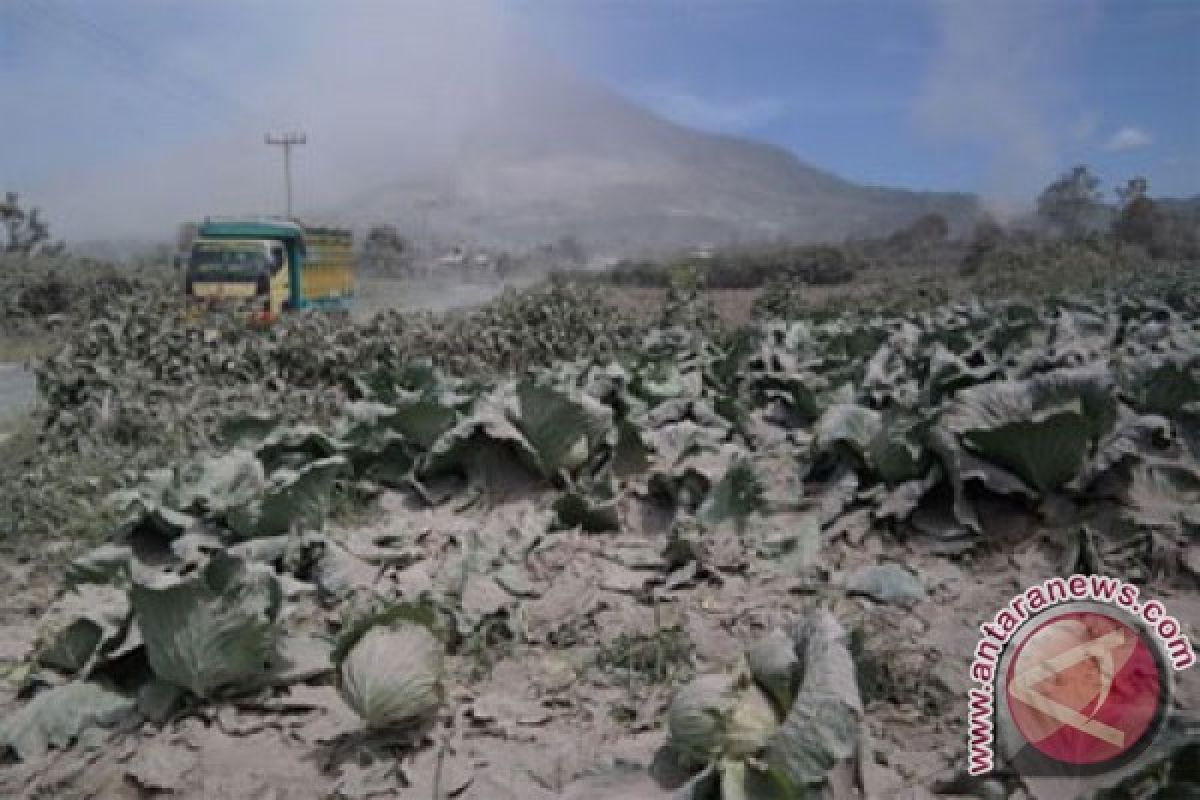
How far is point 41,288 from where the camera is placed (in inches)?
1018

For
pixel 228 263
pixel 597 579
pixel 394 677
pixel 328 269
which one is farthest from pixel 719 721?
pixel 328 269

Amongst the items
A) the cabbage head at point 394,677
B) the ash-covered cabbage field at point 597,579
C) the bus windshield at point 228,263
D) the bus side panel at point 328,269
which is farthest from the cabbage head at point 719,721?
the bus side panel at point 328,269

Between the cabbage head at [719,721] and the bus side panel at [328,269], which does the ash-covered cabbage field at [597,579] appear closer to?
the cabbage head at [719,721]

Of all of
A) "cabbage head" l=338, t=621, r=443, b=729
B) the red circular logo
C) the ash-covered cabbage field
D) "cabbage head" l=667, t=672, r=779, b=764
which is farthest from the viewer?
"cabbage head" l=338, t=621, r=443, b=729

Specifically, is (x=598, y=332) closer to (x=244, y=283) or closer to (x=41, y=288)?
(x=244, y=283)

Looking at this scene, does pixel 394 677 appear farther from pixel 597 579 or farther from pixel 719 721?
pixel 597 579

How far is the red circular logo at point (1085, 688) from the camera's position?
2.06 metres

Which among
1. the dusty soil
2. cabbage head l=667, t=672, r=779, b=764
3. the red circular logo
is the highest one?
the red circular logo

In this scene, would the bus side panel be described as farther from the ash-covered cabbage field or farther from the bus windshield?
the ash-covered cabbage field

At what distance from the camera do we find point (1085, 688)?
207 cm

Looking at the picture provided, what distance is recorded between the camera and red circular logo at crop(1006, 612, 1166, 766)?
2057 millimetres

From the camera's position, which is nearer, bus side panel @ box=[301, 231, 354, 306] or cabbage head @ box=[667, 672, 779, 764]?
cabbage head @ box=[667, 672, 779, 764]

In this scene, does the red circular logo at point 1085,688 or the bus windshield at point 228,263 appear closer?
the red circular logo at point 1085,688

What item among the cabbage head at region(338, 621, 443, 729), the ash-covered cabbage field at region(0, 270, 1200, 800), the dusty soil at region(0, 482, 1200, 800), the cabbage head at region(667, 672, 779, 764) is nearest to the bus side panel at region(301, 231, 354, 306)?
the ash-covered cabbage field at region(0, 270, 1200, 800)
